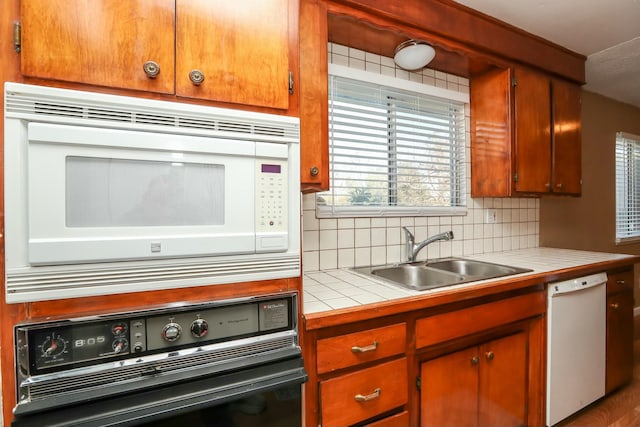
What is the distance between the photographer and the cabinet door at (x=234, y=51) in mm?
850

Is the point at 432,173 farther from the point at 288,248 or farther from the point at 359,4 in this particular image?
the point at 288,248

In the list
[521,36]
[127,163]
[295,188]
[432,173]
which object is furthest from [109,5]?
[521,36]

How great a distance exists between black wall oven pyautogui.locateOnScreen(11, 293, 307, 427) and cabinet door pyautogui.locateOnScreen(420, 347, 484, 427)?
2.02 feet

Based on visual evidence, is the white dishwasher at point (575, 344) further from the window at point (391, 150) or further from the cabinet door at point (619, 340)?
the window at point (391, 150)

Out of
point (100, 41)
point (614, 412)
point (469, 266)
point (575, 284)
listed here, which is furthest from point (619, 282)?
point (100, 41)

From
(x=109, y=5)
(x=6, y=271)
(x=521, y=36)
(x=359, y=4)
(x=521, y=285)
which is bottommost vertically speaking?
(x=521, y=285)

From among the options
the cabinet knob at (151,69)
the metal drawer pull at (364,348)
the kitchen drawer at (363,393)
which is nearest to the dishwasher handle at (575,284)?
the kitchen drawer at (363,393)

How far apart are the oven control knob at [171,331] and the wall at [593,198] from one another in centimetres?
301

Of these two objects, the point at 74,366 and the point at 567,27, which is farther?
the point at 567,27

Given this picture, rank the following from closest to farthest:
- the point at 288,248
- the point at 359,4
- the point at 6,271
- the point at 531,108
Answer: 1. the point at 6,271
2. the point at 288,248
3. the point at 359,4
4. the point at 531,108

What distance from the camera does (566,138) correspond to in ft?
7.29

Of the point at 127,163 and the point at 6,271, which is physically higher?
the point at 127,163

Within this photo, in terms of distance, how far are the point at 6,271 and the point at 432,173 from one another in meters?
2.11

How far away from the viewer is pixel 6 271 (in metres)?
0.66
